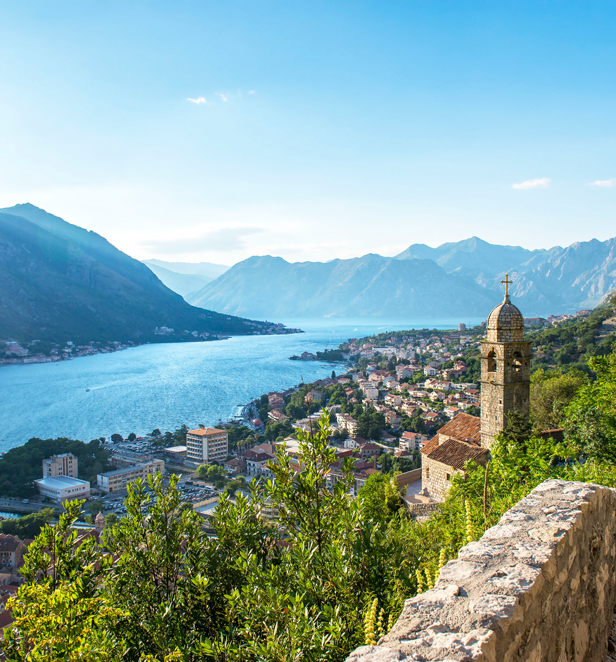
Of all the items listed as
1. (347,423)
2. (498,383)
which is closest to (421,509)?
(498,383)

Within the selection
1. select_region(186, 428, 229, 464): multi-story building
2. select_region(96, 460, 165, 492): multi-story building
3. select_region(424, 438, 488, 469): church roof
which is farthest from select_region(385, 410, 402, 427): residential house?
select_region(424, 438, 488, 469): church roof

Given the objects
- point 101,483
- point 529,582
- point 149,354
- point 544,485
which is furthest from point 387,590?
point 149,354

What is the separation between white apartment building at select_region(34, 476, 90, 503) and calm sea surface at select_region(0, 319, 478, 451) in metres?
10.0

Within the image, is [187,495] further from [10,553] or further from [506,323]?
[506,323]

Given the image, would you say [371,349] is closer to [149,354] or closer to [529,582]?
[149,354]

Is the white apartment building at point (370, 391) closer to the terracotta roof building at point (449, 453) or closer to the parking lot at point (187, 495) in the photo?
the parking lot at point (187, 495)

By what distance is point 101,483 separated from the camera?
2880 centimetres

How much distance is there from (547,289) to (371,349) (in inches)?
5259

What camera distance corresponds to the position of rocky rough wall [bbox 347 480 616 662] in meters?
1.47

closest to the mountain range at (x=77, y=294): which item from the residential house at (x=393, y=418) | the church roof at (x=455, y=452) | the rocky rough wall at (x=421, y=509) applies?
the residential house at (x=393, y=418)

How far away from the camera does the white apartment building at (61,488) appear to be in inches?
1022

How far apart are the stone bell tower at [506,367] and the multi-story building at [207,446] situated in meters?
24.4

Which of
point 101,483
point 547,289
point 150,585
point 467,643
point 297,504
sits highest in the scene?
point 547,289

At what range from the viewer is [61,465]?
29.4 metres
